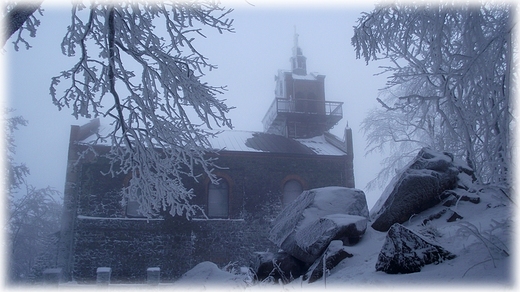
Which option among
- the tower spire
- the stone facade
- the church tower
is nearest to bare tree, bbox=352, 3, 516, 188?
the stone facade

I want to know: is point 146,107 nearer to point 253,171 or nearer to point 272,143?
point 253,171

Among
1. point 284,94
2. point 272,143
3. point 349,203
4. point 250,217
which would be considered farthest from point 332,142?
point 349,203

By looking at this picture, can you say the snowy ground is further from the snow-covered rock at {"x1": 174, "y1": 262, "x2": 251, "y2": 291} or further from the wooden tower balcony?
the wooden tower balcony

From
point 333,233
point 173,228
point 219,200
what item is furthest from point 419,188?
→ point 219,200

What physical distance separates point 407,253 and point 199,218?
588 inches

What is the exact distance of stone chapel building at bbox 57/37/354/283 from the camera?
16.7 m

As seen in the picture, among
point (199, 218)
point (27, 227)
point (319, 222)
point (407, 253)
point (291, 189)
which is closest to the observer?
point (407, 253)

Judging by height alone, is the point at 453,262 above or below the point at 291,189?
below

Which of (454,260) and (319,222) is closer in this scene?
(454,260)

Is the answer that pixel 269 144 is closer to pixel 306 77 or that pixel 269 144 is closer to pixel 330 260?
pixel 306 77

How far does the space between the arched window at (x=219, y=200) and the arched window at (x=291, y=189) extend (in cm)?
279

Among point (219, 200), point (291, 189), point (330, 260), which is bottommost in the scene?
point (330, 260)

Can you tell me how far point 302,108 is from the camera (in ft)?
82.1

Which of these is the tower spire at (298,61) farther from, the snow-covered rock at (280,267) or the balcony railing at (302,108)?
the snow-covered rock at (280,267)
